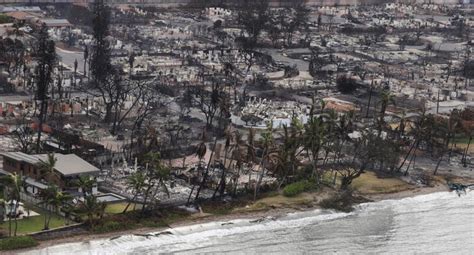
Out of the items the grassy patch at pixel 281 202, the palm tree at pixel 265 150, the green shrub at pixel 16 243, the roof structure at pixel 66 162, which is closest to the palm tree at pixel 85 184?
the roof structure at pixel 66 162

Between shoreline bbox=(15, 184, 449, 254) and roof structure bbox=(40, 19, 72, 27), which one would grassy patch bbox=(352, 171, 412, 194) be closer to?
shoreline bbox=(15, 184, 449, 254)

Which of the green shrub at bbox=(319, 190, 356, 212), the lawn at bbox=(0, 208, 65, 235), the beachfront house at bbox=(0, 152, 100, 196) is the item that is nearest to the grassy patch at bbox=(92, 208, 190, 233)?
the lawn at bbox=(0, 208, 65, 235)

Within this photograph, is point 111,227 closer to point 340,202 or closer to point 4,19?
point 340,202

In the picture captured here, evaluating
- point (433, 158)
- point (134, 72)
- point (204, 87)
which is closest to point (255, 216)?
point (433, 158)

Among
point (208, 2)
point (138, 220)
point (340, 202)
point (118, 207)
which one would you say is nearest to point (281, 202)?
point (340, 202)

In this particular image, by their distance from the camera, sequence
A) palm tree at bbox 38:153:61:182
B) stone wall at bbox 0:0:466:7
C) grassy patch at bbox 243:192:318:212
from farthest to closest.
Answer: stone wall at bbox 0:0:466:7 < grassy patch at bbox 243:192:318:212 < palm tree at bbox 38:153:61:182

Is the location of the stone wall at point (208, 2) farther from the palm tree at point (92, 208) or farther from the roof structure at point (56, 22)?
the palm tree at point (92, 208)
